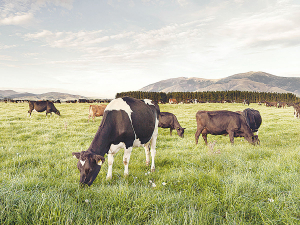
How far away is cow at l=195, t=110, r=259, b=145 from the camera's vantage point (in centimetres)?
941

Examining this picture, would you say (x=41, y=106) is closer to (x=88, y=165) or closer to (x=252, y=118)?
(x=88, y=165)

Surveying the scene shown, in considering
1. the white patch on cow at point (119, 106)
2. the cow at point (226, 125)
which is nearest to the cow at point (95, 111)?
the cow at point (226, 125)

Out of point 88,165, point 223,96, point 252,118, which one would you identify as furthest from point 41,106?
point 223,96

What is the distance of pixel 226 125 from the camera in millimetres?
9727

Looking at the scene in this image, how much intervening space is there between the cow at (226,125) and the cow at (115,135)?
534 centimetres

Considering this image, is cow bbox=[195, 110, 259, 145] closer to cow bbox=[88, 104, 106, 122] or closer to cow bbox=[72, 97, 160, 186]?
cow bbox=[72, 97, 160, 186]

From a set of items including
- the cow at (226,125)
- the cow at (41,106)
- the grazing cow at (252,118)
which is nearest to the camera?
the cow at (226,125)

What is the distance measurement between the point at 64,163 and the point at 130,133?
2747 millimetres

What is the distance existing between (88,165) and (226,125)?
8239 mm

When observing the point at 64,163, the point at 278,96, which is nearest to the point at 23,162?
the point at 64,163

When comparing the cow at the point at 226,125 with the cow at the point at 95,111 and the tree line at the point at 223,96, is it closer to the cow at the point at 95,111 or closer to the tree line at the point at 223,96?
the cow at the point at 95,111

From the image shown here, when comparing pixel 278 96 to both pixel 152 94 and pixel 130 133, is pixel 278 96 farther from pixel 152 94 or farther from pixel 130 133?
pixel 130 133

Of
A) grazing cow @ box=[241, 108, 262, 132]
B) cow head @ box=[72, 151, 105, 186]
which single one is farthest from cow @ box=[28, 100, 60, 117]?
grazing cow @ box=[241, 108, 262, 132]

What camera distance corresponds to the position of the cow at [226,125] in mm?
9406
